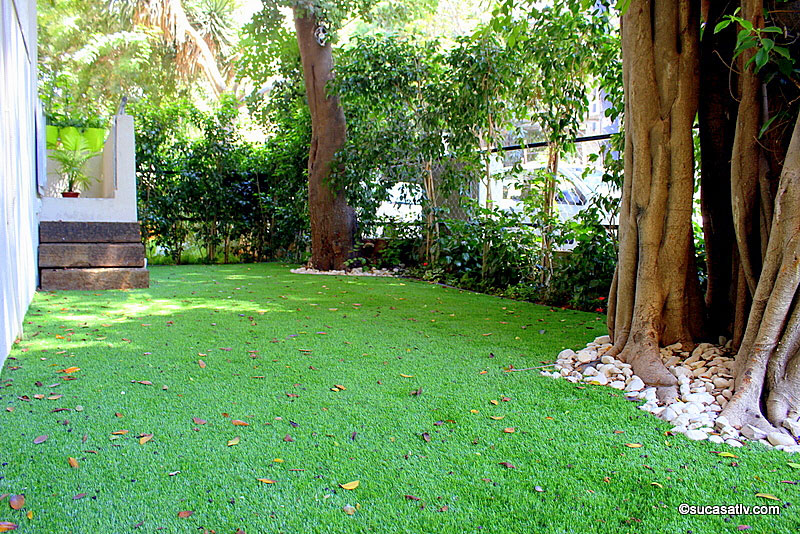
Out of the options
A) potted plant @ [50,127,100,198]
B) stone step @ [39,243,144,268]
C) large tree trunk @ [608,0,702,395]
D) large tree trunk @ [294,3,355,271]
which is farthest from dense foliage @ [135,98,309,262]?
large tree trunk @ [608,0,702,395]

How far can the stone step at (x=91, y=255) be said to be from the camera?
5.92 m

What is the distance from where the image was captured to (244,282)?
6.90 meters

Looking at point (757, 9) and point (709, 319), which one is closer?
point (757, 9)

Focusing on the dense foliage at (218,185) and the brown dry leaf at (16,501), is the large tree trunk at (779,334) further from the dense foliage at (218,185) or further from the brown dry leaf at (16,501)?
the dense foliage at (218,185)

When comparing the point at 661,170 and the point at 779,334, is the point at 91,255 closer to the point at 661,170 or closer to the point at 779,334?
the point at 661,170

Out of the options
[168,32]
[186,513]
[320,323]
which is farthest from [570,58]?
[168,32]

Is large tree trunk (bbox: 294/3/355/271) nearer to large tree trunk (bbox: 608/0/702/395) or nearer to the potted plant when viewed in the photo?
the potted plant

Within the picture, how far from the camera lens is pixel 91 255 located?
6.07 meters

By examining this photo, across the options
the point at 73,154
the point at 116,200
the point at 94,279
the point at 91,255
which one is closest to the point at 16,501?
the point at 94,279

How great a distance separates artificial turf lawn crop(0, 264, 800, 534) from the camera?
1.56 m

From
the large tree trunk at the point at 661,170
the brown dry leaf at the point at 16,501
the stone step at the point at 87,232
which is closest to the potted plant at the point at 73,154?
the stone step at the point at 87,232

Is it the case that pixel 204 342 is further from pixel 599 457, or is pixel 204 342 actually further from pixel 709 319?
pixel 709 319

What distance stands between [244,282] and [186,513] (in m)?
5.51

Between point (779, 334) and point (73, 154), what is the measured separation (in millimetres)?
7287
